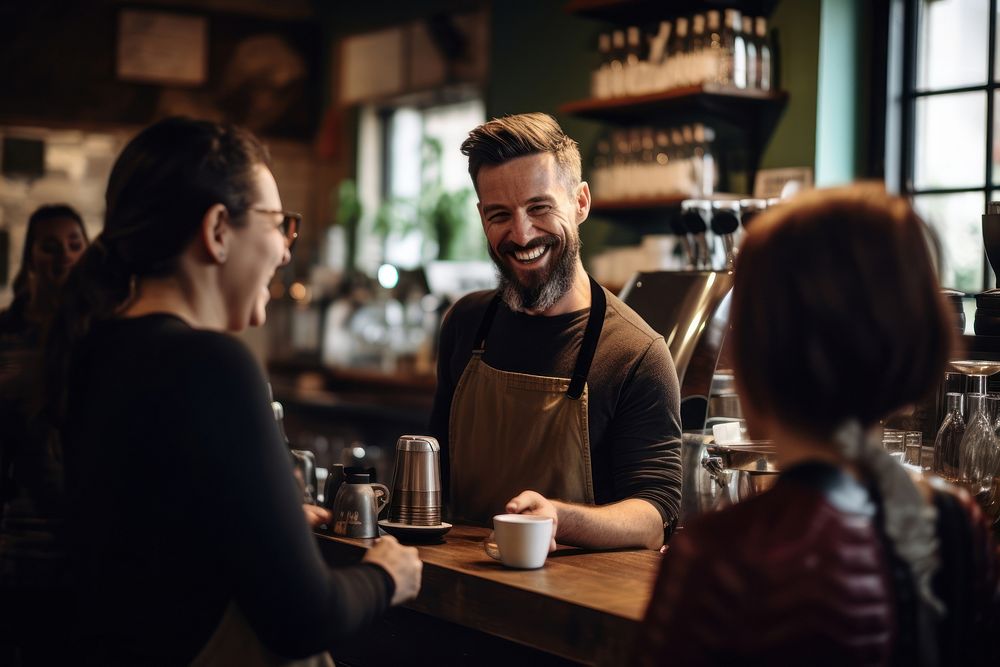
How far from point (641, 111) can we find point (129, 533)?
377cm

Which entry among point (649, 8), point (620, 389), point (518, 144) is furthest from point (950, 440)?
point (649, 8)

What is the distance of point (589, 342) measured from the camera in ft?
7.51

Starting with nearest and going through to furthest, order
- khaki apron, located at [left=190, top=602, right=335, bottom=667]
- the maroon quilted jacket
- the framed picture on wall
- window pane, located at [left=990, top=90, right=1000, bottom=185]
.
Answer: the maroon quilted jacket < khaki apron, located at [left=190, top=602, right=335, bottom=667] < window pane, located at [left=990, top=90, right=1000, bottom=185] < the framed picture on wall

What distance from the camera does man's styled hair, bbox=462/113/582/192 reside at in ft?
7.72

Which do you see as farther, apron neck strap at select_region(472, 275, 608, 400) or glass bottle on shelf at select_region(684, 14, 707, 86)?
glass bottle on shelf at select_region(684, 14, 707, 86)

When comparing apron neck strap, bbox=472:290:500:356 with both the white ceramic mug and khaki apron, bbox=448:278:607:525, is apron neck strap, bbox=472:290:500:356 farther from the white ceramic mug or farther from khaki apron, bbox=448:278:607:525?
the white ceramic mug

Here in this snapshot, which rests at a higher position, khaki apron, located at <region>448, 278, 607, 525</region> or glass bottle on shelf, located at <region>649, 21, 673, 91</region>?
glass bottle on shelf, located at <region>649, 21, 673, 91</region>

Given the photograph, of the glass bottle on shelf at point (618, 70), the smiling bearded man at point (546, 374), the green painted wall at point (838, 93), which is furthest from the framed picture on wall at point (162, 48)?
the smiling bearded man at point (546, 374)

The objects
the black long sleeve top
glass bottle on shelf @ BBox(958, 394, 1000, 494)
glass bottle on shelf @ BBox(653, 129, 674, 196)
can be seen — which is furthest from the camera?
glass bottle on shelf @ BBox(653, 129, 674, 196)

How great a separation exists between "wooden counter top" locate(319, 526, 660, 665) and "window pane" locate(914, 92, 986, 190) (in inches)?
108

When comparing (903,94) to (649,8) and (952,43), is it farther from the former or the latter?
(649,8)

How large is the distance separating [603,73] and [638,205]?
0.61 metres

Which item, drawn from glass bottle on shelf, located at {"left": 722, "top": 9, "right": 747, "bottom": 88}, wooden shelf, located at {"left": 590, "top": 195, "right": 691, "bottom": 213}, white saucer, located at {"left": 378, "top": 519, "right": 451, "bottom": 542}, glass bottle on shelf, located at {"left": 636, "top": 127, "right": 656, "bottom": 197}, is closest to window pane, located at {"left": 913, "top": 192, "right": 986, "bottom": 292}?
glass bottle on shelf, located at {"left": 722, "top": 9, "right": 747, "bottom": 88}

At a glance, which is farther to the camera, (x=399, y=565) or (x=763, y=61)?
(x=763, y=61)
